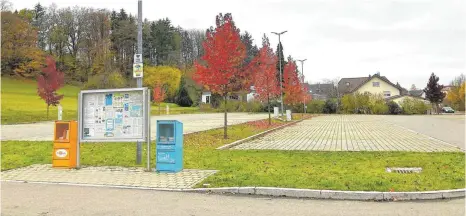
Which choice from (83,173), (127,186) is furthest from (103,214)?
(83,173)

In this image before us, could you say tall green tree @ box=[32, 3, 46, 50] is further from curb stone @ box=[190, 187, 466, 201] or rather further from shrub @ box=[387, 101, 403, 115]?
curb stone @ box=[190, 187, 466, 201]

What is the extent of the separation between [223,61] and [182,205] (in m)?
12.2

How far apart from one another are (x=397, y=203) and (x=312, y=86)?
119 metres

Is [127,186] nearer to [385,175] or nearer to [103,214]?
[103,214]

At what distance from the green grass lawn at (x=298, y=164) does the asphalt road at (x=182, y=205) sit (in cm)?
77

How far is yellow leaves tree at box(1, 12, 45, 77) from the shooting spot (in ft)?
153

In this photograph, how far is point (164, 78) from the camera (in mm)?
78062

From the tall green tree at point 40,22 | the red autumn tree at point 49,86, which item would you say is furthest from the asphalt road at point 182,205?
the tall green tree at point 40,22

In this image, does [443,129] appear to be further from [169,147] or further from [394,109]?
[394,109]

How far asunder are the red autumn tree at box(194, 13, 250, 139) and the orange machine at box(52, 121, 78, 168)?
Result: 854cm

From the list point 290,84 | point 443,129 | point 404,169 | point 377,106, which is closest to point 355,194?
point 404,169

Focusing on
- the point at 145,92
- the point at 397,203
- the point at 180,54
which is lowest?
the point at 397,203

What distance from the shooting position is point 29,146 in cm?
1526

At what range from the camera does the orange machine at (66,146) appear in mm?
10602
